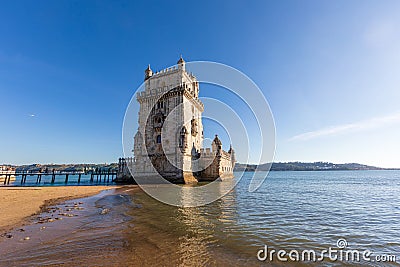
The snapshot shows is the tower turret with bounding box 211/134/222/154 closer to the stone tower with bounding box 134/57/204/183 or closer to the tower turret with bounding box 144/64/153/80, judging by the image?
the stone tower with bounding box 134/57/204/183

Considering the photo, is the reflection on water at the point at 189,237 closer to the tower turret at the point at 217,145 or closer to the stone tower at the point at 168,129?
the stone tower at the point at 168,129

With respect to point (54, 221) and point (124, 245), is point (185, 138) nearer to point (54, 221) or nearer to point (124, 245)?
point (54, 221)

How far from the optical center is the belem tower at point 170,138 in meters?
37.1

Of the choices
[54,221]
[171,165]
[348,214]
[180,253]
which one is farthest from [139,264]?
[171,165]

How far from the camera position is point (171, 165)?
36656mm

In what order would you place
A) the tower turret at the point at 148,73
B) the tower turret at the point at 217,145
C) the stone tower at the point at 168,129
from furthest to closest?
1. the tower turret at the point at 148,73
2. the tower turret at the point at 217,145
3. the stone tower at the point at 168,129

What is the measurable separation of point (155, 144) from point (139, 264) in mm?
35082

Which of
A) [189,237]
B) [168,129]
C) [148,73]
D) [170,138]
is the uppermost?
[148,73]

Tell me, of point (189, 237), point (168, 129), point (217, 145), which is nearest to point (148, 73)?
point (168, 129)

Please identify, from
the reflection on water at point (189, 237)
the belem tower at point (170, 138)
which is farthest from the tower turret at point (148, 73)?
the reflection on water at point (189, 237)

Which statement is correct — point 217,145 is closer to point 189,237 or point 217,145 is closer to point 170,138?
point 170,138

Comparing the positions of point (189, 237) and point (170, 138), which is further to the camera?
point (170, 138)

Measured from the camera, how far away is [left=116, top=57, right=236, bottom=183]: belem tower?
1460 inches

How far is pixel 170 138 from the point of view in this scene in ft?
126
